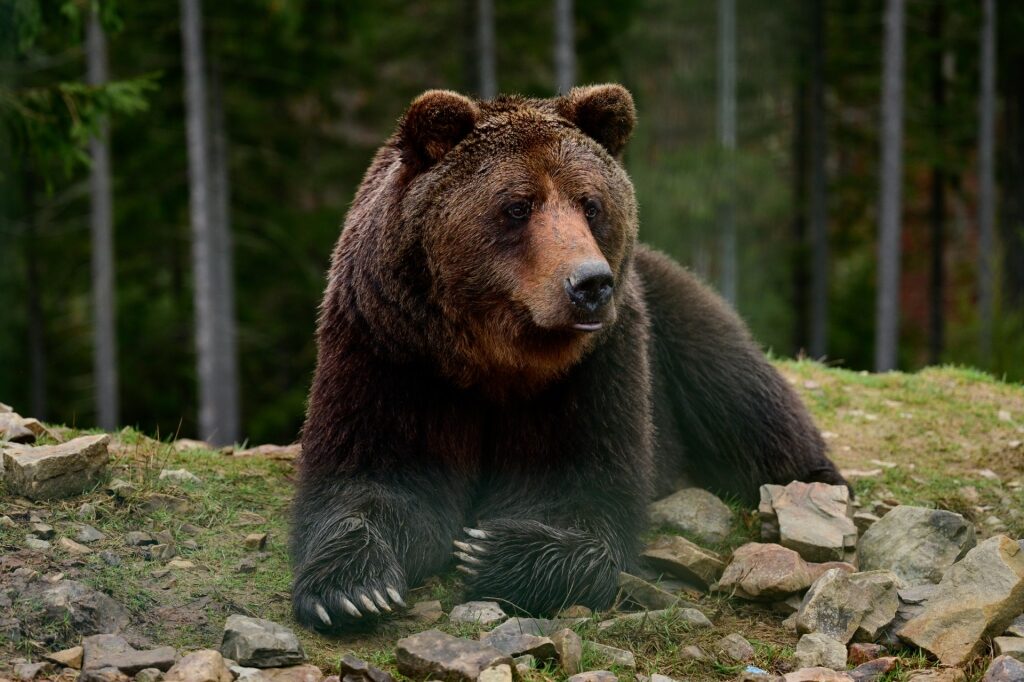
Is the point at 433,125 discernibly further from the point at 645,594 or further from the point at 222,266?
the point at 222,266

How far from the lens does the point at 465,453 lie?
4578 mm

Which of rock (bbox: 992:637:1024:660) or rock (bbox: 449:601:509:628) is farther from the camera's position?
rock (bbox: 449:601:509:628)

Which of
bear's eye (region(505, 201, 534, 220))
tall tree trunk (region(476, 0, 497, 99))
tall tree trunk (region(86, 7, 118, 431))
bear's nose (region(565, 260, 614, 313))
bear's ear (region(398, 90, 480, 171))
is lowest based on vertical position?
tall tree trunk (region(86, 7, 118, 431))

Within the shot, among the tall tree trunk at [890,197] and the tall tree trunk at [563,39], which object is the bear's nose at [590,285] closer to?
the tall tree trunk at [563,39]

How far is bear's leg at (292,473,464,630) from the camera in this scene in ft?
12.8

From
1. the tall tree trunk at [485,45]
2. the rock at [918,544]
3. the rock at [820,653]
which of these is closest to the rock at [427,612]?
the rock at [820,653]

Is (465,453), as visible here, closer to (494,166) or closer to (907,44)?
(494,166)

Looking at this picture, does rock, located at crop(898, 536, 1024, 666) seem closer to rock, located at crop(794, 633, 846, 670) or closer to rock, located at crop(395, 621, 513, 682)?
rock, located at crop(794, 633, 846, 670)

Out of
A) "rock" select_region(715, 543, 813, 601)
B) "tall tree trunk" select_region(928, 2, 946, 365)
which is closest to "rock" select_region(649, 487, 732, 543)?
"rock" select_region(715, 543, 813, 601)

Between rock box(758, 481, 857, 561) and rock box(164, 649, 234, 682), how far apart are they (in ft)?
7.77

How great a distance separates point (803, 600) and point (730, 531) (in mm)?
913

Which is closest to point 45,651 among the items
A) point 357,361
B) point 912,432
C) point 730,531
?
point 357,361

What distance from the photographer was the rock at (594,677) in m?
3.46

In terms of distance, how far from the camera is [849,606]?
4020 millimetres
